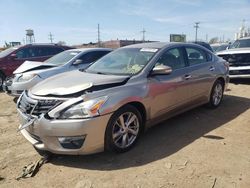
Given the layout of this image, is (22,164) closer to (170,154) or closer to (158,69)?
(170,154)

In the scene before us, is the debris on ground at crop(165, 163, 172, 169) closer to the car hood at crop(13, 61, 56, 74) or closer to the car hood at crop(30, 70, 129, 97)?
the car hood at crop(30, 70, 129, 97)

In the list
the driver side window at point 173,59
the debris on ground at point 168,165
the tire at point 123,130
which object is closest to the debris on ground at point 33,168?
the tire at point 123,130

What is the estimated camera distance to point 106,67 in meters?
4.95

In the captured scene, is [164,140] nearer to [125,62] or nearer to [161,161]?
[161,161]

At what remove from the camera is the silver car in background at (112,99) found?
3.52m

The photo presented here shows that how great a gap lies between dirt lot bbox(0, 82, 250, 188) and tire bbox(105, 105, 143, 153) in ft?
0.47

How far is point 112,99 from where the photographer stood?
3.73 m

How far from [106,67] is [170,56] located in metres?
1.18

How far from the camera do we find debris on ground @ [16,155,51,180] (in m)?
3.51

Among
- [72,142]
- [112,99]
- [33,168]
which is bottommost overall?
[33,168]

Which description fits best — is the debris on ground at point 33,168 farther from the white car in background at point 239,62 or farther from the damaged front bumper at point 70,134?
the white car in background at point 239,62

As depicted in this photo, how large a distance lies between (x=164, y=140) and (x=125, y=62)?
4.95 ft

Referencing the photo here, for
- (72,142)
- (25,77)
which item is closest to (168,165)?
(72,142)

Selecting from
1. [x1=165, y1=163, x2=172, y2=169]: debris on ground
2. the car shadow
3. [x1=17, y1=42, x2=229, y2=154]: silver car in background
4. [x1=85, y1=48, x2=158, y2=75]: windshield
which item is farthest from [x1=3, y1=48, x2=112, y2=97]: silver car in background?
[x1=165, y1=163, x2=172, y2=169]: debris on ground
